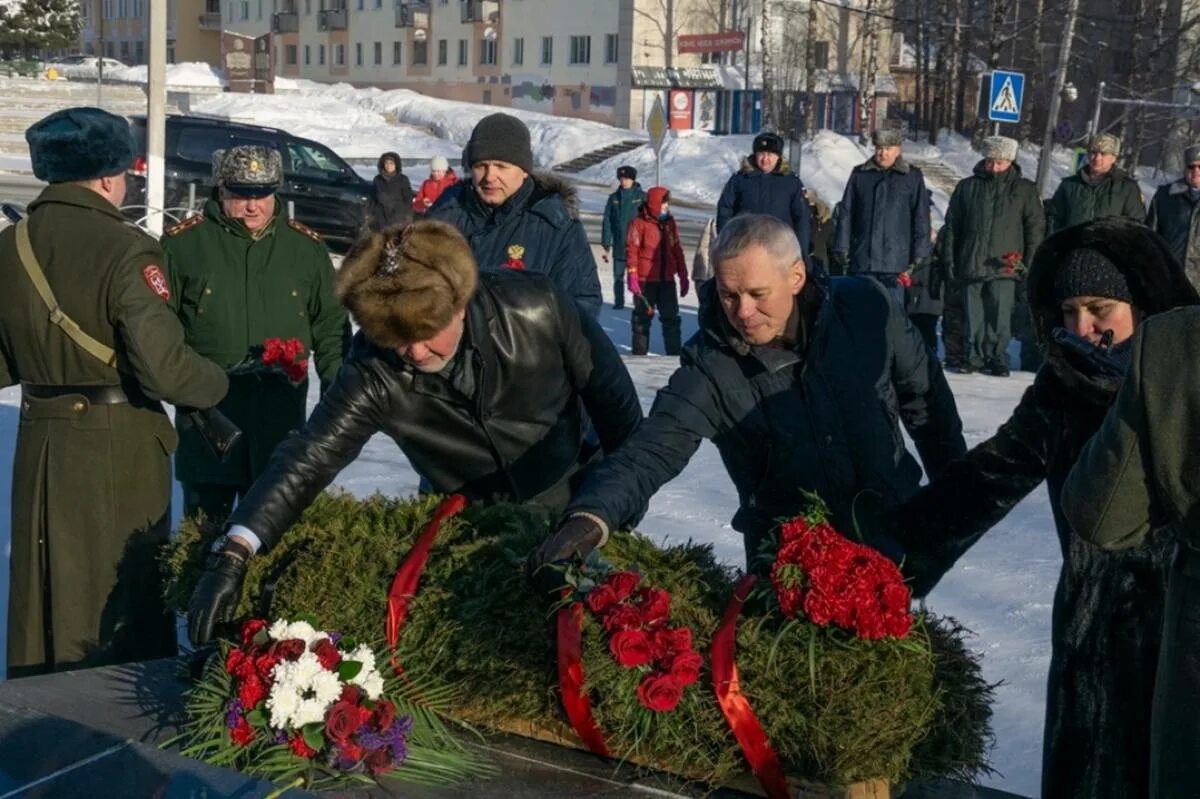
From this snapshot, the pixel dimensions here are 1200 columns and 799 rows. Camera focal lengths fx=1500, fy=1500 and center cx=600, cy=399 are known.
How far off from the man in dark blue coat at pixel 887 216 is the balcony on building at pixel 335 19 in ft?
184

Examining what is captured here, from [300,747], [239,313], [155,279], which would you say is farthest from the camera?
[239,313]

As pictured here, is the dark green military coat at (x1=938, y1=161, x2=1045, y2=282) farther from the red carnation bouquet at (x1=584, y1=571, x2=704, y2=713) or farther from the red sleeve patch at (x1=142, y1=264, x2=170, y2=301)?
the red carnation bouquet at (x1=584, y1=571, x2=704, y2=713)

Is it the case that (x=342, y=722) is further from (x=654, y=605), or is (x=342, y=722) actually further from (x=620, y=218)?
(x=620, y=218)

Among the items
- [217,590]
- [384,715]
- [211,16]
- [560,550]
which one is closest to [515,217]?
[217,590]

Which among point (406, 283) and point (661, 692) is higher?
point (406, 283)

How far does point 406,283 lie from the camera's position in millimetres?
3213

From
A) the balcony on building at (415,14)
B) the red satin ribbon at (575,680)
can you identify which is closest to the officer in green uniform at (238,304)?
the red satin ribbon at (575,680)

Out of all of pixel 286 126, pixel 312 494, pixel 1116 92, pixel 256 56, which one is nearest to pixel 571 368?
pixel 312 494

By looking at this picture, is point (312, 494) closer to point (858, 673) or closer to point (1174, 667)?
point (858, 673)

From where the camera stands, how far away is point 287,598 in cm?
315

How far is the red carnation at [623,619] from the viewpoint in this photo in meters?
2.65

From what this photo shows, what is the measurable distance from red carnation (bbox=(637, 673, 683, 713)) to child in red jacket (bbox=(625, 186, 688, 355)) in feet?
32.0

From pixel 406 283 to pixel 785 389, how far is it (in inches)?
34.7

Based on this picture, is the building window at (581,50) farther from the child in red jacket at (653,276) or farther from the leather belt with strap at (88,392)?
the leather belt with strap at (88,392)
